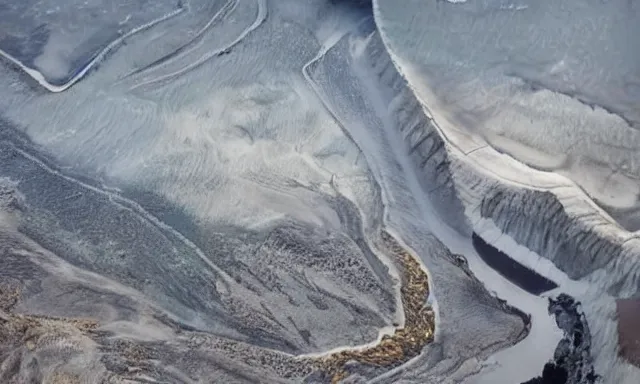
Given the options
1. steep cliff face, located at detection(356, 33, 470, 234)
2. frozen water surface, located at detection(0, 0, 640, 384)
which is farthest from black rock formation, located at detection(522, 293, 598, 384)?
steep cliff face, located at detection(356, 33, 470, 234)

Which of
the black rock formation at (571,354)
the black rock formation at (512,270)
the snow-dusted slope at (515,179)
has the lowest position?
the black rock formation at (571,354)

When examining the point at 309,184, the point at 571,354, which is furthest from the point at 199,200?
the point at 571,354

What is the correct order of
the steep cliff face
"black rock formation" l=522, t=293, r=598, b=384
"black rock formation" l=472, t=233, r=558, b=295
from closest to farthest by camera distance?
"black rock formation" l=522, t=293, r=598, b=384, "black rock formation" l=472, t=233, r=558, b=295, the steep cliff face

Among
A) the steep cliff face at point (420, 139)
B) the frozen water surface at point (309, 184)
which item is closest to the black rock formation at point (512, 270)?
the frozen water surface at point (309, 184)

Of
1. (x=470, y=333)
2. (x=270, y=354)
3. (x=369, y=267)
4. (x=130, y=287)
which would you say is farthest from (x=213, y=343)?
(x=470, y=333)

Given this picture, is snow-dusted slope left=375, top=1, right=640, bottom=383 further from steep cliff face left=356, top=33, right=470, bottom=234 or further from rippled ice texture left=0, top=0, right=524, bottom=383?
rippled ice texture left=0, top=0, right=524, bottom=383

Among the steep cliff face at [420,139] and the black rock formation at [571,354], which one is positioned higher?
the steep cliff face at [420,139]

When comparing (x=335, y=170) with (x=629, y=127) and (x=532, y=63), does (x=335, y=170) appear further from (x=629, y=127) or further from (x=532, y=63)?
(x=629, y=127)

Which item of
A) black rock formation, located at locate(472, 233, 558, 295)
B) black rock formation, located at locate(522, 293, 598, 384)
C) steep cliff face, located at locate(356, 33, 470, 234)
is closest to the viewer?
black rock formation, located at locate(522, 293, 598, 384)

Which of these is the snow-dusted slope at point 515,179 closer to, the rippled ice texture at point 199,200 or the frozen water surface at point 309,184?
the frozen water surface at point 309,184
